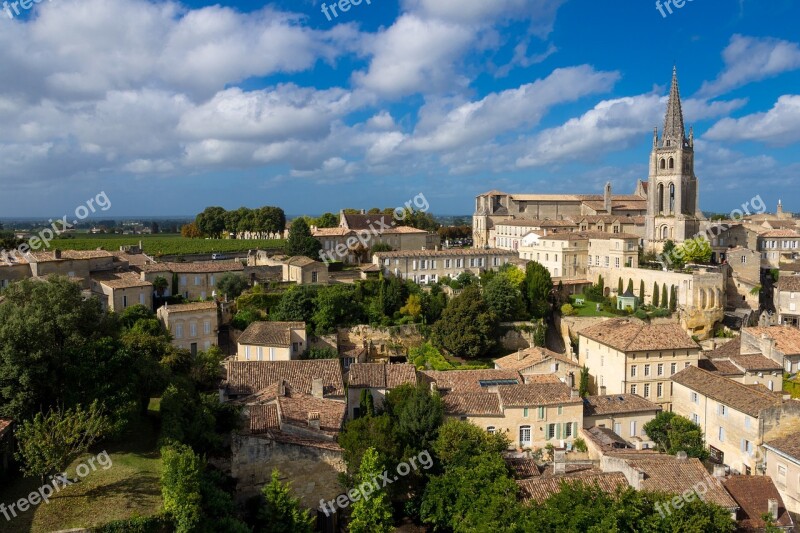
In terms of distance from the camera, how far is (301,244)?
5425 centimetres

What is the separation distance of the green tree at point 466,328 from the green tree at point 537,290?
6.44 metres

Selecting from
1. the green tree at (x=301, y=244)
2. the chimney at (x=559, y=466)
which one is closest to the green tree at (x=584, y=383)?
the chimney at (x=559, y=466)

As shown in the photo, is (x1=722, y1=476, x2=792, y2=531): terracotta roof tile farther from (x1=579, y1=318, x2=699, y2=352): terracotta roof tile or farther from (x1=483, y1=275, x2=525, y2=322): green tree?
(x1=483, y1=275, x2=525, y2=322): green tree

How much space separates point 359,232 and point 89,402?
42.8 m

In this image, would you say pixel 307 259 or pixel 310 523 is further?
pixel 307 259

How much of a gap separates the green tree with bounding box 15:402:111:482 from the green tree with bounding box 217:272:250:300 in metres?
24.1

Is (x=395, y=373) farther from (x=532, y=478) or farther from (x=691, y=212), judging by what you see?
(x=691, y=212)

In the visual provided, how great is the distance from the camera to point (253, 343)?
3497cm

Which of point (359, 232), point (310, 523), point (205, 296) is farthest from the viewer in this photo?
point (359, 232)

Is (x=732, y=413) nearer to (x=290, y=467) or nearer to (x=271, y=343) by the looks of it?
(x=290, y=467)

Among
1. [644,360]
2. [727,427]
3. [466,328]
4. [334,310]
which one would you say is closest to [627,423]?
[727,427]

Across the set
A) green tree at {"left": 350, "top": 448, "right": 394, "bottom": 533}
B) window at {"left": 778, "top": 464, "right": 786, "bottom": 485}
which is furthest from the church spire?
green tree at {"left": 350, "top": 448, "right": 394, "bottom": 533}

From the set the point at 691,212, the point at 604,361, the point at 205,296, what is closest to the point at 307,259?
the point at 205,296

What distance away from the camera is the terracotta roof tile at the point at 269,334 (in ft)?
A: 115
